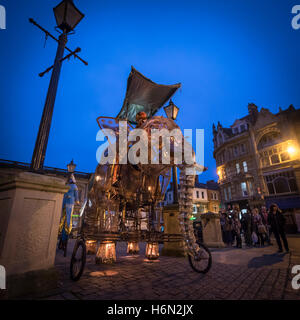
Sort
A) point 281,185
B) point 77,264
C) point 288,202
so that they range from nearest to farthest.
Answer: point 77,264, point 288,202, point 281,185

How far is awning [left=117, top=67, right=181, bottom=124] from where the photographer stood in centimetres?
662

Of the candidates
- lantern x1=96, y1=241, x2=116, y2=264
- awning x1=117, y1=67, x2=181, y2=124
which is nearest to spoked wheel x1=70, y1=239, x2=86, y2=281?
lantern x1=96, y1=241, x2=116, y2=264

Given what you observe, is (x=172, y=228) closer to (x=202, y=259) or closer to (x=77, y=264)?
(x=202, y=259)

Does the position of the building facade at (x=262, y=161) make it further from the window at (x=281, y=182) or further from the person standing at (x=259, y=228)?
the person standing at (x=259, y=228)

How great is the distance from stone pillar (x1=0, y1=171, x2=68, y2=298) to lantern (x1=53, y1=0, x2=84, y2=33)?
373 centimetres

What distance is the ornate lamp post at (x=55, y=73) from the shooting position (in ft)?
10.0

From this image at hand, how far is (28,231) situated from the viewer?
2521 millimetres

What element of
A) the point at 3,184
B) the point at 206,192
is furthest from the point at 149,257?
the point at 206,192

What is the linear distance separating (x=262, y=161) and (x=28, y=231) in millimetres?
32932

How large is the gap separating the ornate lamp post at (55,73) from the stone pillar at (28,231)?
47 centimetres

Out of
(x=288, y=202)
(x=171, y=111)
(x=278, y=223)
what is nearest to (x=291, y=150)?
(x=288, y=202)

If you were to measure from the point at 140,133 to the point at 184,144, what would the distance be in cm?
103

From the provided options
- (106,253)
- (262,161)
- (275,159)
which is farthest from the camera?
(262,161)

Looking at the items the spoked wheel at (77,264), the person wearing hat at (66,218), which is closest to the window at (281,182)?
the person wearing hat at (66,218)
